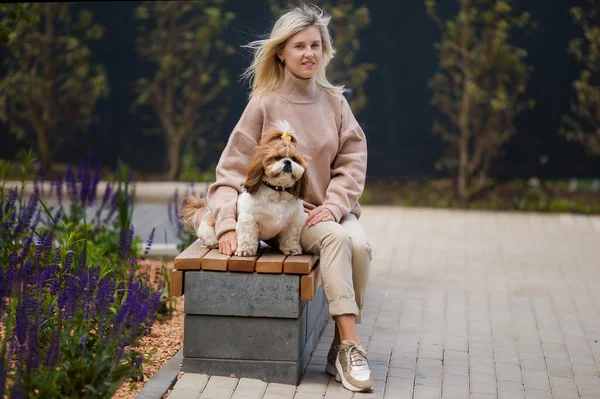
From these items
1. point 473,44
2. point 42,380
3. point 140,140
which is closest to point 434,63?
point 473,44

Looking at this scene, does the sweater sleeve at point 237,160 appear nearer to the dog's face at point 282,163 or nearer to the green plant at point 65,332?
the dog's face at point 282,163

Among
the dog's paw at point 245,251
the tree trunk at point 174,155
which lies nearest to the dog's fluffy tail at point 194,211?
the dog's paw at point 245,251

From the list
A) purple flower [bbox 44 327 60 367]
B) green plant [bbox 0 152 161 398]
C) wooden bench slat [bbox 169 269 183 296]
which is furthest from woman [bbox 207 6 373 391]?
purple flower [bbox 44 327 60 367]

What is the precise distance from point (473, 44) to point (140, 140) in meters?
4.15

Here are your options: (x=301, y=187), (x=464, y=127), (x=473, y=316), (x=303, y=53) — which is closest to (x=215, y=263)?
(x=301, y=187)

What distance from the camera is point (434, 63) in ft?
34.3

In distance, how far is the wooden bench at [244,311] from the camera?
415 centimetres

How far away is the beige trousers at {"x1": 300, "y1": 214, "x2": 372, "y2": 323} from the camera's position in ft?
13.9

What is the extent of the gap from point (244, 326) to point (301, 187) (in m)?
0.71

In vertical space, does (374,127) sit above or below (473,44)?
below

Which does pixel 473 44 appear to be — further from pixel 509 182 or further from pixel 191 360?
pixel 191 360

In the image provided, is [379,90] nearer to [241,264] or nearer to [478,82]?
[478,82]

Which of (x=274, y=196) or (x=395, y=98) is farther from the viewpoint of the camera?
(x=395, y=98)

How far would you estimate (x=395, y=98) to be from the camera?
10.6 m
